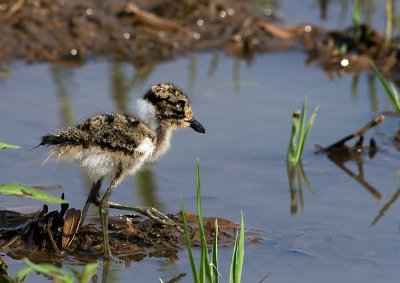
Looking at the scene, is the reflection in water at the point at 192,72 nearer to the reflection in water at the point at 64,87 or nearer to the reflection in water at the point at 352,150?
the reflection in water at the point at 64,87

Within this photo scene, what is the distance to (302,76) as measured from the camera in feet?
31.0

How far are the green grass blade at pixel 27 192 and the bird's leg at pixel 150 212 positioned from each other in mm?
1169

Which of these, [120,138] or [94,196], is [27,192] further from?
[94,196]

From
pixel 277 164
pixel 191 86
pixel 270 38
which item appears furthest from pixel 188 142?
pixel 270 38

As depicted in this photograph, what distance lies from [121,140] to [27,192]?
0.99m

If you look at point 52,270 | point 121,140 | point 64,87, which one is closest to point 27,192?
point 52,270

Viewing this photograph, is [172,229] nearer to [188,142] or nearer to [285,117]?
[188,142]

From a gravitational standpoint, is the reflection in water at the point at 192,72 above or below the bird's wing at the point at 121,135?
above

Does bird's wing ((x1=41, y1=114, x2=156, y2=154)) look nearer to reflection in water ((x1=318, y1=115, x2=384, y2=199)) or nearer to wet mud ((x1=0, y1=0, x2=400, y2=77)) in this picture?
reflection in water ((x1=318, y1=115, x2=384, y2=199))

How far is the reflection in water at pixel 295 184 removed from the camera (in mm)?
6711

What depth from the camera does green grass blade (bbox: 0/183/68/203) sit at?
479cm

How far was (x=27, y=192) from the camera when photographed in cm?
485

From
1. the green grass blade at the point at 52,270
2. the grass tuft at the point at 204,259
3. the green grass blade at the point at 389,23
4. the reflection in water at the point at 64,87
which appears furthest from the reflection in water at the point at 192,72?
the green grass blade at the point at 52,270

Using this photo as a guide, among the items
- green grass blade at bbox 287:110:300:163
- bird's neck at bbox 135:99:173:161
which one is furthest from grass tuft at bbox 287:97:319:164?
bird's neck at bbox 135:99:173:161
